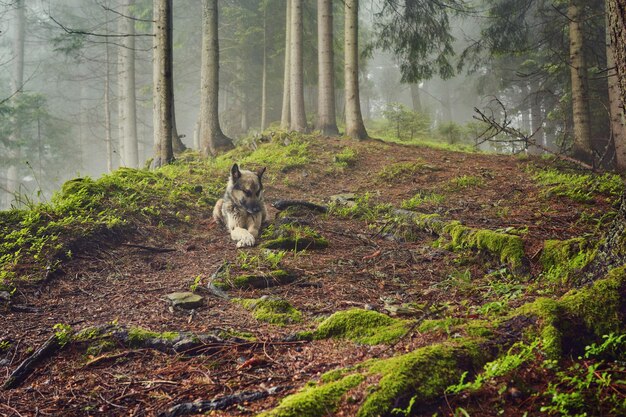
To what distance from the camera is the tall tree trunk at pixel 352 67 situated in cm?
1432

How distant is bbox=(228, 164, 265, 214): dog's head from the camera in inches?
290

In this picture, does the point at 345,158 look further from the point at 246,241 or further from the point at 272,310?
the point at 272,310

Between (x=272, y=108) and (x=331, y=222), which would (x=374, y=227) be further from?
(x=272, y=108)

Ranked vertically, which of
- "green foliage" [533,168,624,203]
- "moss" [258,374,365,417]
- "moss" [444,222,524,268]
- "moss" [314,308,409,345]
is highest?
"green foliage" [533,168,624,203]

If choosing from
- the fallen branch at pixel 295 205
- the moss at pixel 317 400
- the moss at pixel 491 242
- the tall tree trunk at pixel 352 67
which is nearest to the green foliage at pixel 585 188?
the moss at pixel 491 242

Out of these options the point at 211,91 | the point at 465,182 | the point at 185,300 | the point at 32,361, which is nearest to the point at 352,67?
the point at 211,91

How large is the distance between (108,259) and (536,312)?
5658 mm

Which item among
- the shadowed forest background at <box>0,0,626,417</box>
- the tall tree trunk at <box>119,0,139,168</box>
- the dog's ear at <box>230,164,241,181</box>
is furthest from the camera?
the tall tree trunk at <box>119,0,139,168</box>

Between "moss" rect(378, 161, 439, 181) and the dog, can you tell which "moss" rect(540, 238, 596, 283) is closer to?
the dog

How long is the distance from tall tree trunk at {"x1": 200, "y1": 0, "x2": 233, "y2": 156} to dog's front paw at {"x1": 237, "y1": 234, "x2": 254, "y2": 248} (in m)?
8.55

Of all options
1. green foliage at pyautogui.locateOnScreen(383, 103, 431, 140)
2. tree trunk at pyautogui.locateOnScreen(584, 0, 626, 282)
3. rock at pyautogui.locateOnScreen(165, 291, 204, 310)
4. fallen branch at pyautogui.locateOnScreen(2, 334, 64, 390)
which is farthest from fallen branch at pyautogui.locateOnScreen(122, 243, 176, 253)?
green foliage at pyautogui.locateOnScreen(383, 103, 431, 140)

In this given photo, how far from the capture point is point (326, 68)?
1534cm

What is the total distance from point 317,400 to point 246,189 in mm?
5790

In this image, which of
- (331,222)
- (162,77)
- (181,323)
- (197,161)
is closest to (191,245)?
(331,222)
